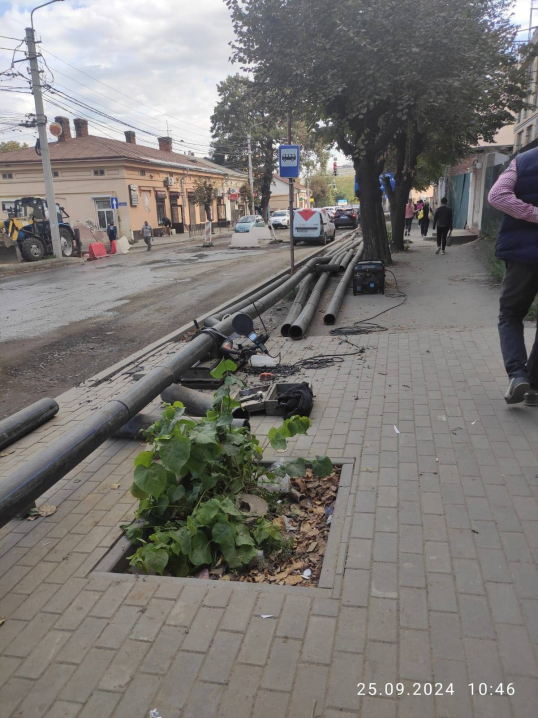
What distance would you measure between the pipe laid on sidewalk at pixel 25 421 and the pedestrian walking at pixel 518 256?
4106mm

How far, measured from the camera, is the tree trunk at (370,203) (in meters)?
14.4

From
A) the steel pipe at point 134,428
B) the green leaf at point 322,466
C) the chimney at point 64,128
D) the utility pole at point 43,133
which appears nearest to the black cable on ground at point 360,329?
the steel pipe at point 134,428

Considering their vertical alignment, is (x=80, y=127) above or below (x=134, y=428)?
above

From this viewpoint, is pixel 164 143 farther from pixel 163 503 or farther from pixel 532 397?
pixel 163 503

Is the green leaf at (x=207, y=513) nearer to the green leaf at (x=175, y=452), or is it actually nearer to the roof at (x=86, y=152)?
the green leaf at (x=175, y=452)

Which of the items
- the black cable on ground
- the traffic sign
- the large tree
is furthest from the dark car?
the black cable on ground

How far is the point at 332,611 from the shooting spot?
2543 millimetres

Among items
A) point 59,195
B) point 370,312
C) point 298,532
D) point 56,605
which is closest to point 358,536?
point 298,532

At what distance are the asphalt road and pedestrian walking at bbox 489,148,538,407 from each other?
4.93 meters

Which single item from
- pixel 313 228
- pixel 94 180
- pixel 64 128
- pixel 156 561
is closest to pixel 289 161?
pixel 156 561

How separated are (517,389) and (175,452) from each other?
287 cm

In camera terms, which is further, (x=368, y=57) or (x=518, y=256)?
(x=368, y=57)

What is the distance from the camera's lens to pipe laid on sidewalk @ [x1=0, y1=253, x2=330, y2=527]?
2.89 meters

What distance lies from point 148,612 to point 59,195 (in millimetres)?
42936
